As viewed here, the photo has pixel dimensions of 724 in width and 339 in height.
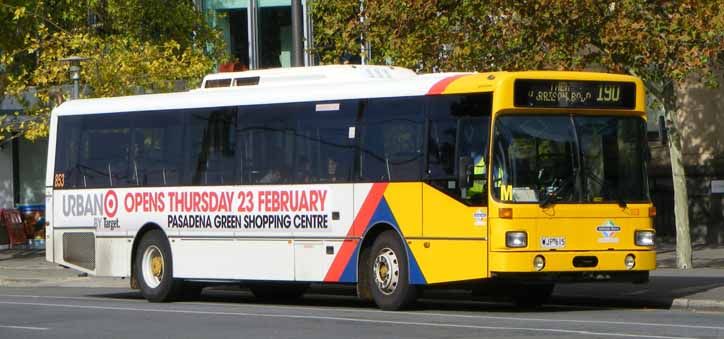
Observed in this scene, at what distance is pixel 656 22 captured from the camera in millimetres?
22078

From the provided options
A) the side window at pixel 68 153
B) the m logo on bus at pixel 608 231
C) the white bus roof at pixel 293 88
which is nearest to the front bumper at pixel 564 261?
the m logo on bus at pixel 608 231

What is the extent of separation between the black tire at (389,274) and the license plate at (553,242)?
175 cm

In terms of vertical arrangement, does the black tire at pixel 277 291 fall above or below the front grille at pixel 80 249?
below

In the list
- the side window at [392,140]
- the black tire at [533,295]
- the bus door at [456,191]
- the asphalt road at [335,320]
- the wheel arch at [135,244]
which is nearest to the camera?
the asphalt road at [335,320]

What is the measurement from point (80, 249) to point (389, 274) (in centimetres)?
629

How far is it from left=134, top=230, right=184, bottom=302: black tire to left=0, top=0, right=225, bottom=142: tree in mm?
8799

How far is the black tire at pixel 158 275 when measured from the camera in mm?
21188

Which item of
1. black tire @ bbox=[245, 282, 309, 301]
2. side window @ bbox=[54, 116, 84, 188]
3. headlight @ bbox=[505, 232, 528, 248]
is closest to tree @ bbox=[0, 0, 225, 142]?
side window @ bbox=[54, 116, 84, 188]

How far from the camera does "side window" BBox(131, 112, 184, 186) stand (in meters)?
21.2

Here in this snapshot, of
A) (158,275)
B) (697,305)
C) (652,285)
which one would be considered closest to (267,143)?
(158,275)

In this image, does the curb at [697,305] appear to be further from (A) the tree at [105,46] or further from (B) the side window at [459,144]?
(A) the tree at [105,46]

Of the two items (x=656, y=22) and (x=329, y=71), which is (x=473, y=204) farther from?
(x=656, y=22)

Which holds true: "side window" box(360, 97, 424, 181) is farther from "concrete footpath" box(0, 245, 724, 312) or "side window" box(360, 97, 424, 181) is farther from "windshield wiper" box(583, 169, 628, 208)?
"concrete footpath" box(0, 245, 724, 312)

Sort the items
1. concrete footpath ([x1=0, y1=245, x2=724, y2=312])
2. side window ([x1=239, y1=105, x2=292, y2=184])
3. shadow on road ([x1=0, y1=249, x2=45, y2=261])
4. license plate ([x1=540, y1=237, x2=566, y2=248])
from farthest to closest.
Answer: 1. shadow on road ([x1=0, y1=249, x2=45, y2=261])
2. side window ([x1=239, y1=105, x2=292, y2=184])
3. concrete footpath ([x1=0, y1=245, x2=724, y2=312])
4. license plate ([x1=540, y1=237, x2=566, y2=248])
